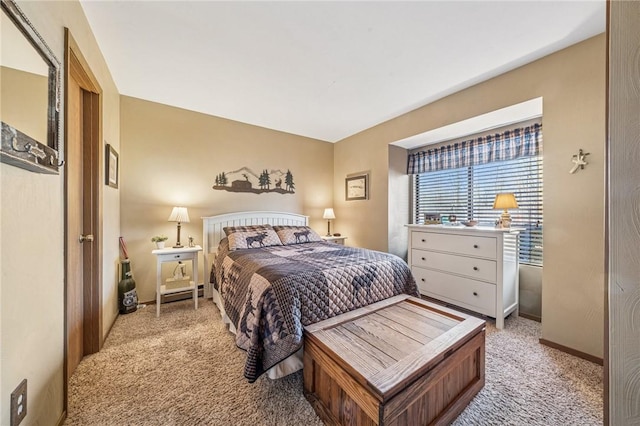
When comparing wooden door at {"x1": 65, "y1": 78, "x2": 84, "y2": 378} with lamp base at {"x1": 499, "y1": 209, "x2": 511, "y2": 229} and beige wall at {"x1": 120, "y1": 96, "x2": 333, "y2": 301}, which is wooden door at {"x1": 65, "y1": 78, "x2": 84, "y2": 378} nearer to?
beige wall at {"x1": 120, "y1": 96, "x2": 333, "y2": 301}

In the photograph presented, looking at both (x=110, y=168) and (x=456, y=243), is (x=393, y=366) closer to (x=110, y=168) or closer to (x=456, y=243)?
(x=456, y=243)

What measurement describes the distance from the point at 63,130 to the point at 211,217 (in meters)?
2.04

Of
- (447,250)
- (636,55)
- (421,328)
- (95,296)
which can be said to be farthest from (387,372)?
(95,296)

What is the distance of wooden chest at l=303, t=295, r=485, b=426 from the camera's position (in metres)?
1.09

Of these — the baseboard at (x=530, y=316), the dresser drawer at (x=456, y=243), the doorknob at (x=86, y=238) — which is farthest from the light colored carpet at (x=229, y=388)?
the doorknob at (x=86, y=238)

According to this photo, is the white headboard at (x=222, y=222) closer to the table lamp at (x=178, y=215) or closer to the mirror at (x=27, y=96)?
the table lamp at (x=178, y=215)

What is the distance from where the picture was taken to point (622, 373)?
2.09 ft

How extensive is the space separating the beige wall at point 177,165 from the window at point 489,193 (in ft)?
7.62

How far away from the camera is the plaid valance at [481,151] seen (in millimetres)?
2561

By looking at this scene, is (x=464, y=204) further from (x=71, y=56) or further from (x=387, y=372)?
(x=71, y=56)

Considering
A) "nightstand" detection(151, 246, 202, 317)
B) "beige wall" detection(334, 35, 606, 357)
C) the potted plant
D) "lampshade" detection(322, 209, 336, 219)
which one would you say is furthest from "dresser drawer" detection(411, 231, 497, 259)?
the potted plant

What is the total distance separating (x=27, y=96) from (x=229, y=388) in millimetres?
1862

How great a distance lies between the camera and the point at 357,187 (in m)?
4.14

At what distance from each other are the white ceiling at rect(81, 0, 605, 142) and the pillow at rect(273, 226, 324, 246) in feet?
5.54
